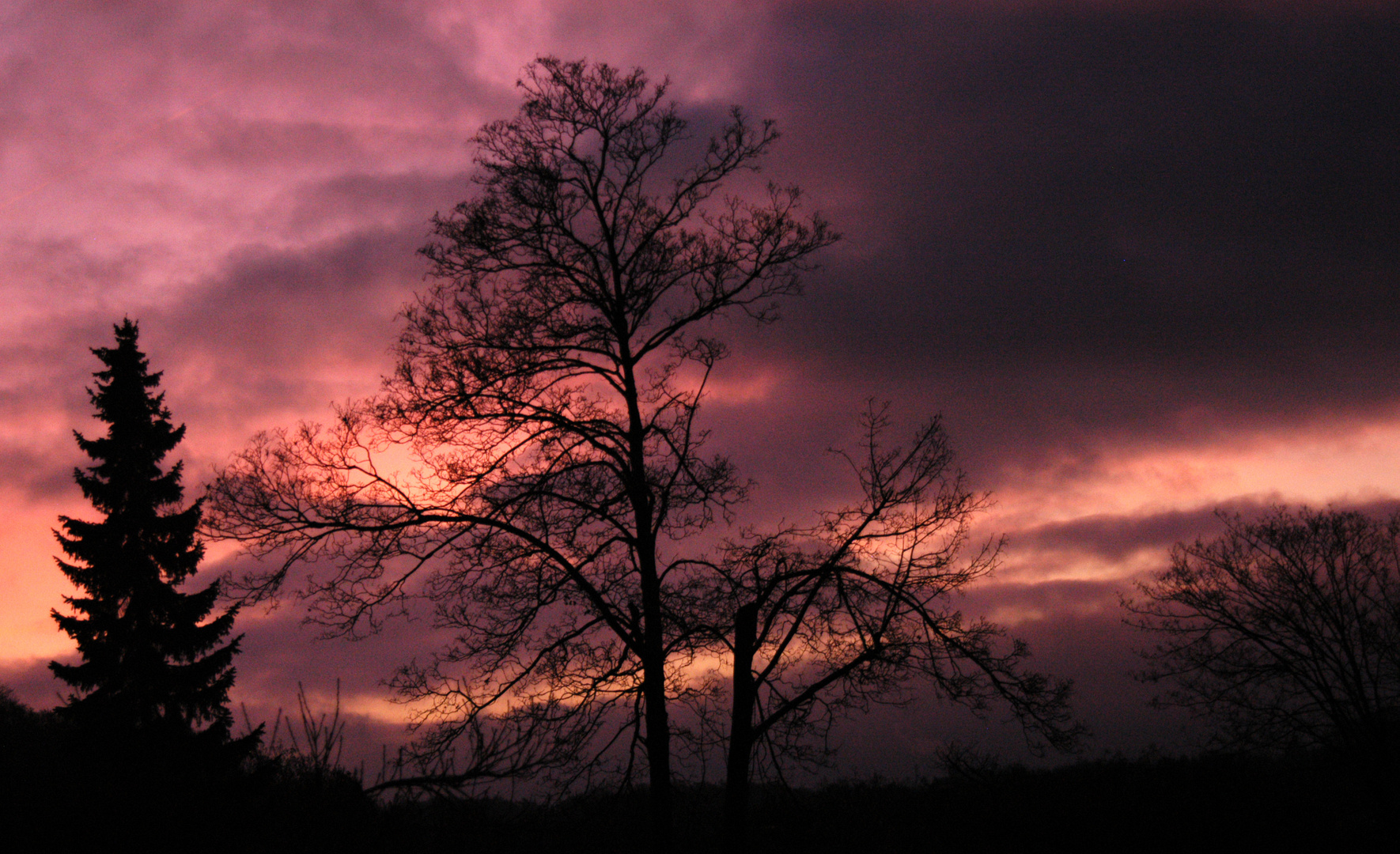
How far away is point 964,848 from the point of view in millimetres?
22531

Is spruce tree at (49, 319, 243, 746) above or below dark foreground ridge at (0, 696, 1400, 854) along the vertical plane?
above

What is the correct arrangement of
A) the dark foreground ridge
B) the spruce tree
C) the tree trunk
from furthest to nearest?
the spruce tree, the tree trunk, the dark foreground ridge

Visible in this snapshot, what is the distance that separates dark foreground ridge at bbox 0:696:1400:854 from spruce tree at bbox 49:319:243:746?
183cm

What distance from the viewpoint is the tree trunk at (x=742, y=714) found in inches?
512

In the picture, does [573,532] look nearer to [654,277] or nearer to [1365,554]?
[654,277]

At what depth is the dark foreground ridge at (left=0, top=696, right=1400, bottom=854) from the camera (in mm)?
7258

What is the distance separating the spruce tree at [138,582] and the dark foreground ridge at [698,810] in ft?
6.01

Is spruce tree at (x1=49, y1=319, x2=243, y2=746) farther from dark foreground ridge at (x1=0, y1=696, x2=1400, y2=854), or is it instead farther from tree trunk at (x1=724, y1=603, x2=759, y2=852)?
tree trunk at (x1=724, y1=603, x2=759, y2=852)

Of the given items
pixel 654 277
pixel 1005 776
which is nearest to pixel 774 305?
pixel 654 277

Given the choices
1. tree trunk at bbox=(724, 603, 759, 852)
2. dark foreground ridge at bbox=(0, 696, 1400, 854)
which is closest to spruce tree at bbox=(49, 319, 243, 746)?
dark foreground ridge at bbox=(0, 696, 1400, 854)

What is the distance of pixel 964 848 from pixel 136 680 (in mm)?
20467

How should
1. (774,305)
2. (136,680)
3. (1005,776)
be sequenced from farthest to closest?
(1005,776) → (136,680) → (774,305)

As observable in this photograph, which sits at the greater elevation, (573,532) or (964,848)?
(573,532)

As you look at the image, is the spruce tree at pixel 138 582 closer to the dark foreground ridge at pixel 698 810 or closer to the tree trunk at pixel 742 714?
the dark foreground ridge at pixel 698 810
